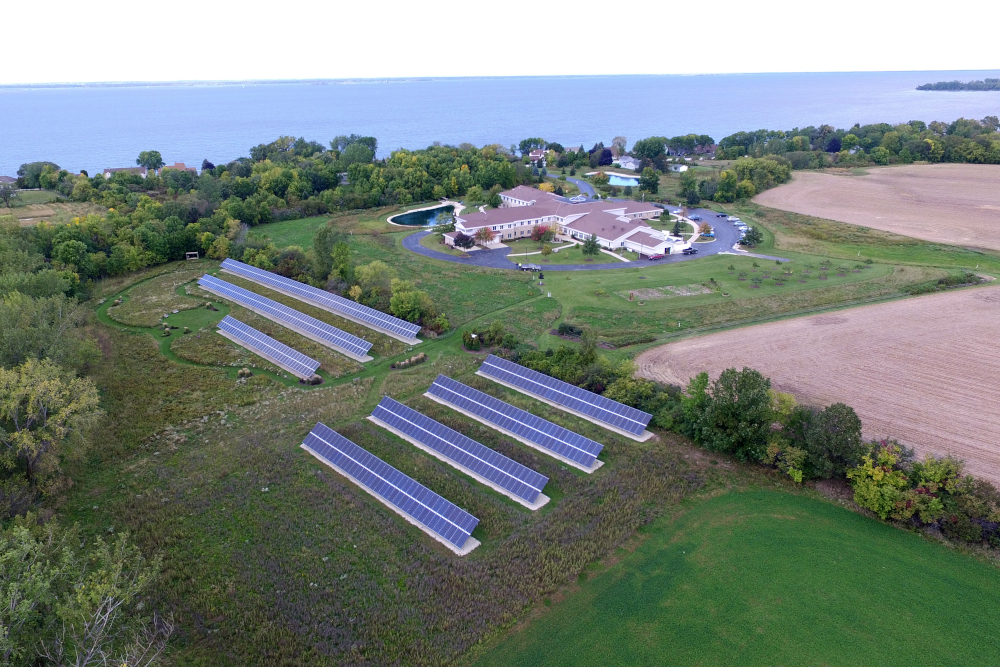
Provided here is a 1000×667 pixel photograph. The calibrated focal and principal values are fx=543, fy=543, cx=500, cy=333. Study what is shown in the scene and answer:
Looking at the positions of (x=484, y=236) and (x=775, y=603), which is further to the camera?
(x=484, y=236)

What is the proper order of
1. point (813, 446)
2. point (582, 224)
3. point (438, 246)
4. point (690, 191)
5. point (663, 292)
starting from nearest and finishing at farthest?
point (813, 446), point (663, 292), point (438, 246), point (582, 224), point (690, 191)

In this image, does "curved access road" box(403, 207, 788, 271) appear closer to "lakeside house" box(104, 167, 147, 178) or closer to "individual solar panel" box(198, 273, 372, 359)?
"individual solar panel" box(198, 273, 372, 359)

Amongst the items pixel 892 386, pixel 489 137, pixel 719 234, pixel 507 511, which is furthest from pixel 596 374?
pixel 489 137

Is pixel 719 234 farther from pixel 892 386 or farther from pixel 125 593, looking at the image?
pixel 125 593

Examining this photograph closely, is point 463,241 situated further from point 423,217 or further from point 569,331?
point 569,331

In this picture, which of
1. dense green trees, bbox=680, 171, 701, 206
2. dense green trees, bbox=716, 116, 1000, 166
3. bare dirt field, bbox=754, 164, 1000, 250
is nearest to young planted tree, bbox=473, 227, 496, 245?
dense green trees, bbox=680, 171, 701, 206

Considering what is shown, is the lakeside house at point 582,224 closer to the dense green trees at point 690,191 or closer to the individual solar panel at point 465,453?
the dense green trees at point 690,191

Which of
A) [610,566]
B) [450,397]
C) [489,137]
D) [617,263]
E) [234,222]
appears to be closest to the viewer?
[610,566]

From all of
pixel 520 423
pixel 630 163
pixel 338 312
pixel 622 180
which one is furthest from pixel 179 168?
pixel 520 423

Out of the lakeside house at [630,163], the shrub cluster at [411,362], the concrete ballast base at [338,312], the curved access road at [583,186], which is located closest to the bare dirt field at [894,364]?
the shrub cluster at [411,362]
